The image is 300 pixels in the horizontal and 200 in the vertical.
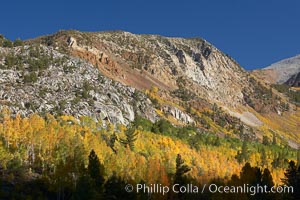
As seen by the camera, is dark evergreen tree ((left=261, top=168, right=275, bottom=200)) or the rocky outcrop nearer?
dark evergreen tree ((left=261, top=168, right=275, bottom=200))

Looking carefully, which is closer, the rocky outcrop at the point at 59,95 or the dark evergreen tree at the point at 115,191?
the dark evergreen tree at the point at 115,191

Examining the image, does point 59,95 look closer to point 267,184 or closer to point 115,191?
point 115,191

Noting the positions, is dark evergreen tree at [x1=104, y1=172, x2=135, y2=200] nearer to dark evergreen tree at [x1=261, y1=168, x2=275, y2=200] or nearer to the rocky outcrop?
dark evergreen tree at [x1=261, y1=168, x2=275, y2=200]

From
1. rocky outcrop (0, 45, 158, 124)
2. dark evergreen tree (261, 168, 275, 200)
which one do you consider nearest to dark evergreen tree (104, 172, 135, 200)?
dark evergreen tree (261, 168, 275, 200)

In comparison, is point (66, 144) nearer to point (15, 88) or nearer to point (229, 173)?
point (15, 88)

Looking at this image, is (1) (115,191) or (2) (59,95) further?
(2) (59,95)

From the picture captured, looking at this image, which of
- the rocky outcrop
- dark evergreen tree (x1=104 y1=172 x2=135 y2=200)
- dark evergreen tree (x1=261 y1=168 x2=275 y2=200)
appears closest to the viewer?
dark evergreen tree (x1=104 y1=172 x2=135 y2=200)

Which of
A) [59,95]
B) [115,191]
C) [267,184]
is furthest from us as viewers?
[59,95]

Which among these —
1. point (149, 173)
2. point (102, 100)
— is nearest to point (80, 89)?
point (102, 100)

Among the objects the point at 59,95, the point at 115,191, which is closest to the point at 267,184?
the point at 115,191

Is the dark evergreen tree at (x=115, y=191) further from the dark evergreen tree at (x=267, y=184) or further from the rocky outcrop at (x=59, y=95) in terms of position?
the rocky outcrop at (x=59, y=95)

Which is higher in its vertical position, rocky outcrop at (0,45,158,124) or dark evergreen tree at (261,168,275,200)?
rocky outcrop at (0,45,158,124)

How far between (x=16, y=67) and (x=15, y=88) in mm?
23776

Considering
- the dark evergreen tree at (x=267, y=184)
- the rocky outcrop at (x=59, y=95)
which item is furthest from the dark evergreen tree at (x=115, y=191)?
the rocky outcrop at (x=59, y=95)
